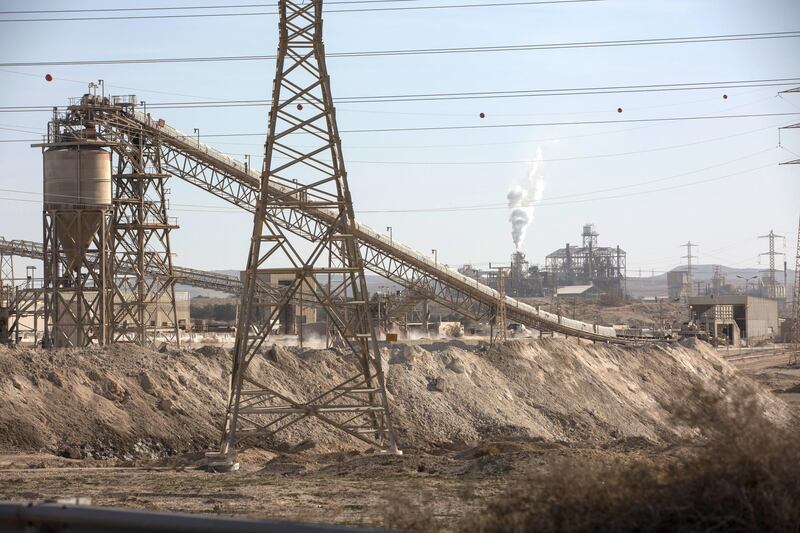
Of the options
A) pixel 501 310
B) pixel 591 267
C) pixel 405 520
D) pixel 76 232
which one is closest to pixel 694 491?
pixel 405 520

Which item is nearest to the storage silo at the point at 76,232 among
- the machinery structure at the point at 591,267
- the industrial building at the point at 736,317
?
the industrial building at the point at 736,317

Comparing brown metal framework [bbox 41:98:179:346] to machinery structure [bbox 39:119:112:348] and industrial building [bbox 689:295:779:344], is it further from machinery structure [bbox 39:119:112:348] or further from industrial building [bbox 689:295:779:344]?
industrial building [bbox 689:295:779:344]

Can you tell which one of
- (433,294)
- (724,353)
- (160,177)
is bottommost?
(724,353)

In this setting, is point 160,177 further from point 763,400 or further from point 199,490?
point 199,490

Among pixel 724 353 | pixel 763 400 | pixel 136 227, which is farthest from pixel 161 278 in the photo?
pixel 724 353

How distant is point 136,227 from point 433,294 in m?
18.8

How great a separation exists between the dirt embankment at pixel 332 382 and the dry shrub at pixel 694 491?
13197 mm

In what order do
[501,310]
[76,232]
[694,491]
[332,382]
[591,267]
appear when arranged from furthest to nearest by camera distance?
[591,267] → [501,310] → [76,232] → [332,382] → [694,491]

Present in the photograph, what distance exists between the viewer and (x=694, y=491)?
306 inches

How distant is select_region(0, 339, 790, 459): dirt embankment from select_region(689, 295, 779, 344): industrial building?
154ft

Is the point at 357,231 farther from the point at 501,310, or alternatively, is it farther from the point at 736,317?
the point at 736,317

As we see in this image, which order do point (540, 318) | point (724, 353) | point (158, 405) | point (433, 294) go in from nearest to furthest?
point (158, 405), point (433, 294), point (540, 318), point (724, 353)

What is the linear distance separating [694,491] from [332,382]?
88.7 feet

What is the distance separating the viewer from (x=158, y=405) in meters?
28.5
